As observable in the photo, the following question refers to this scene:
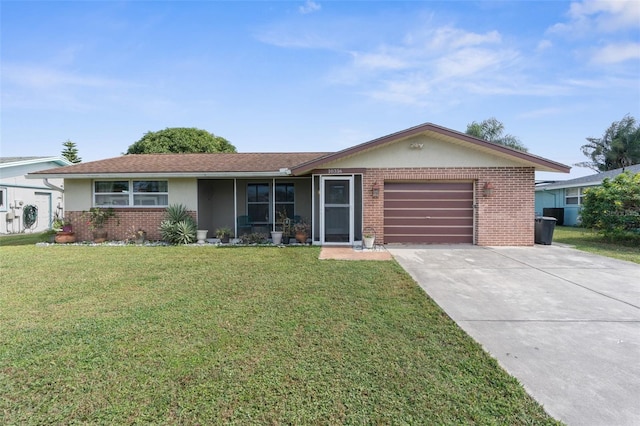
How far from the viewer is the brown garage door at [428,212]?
10625 millimetres

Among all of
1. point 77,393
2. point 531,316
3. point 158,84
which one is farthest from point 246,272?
point 158,84

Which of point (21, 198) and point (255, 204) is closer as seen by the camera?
point (255, 204)

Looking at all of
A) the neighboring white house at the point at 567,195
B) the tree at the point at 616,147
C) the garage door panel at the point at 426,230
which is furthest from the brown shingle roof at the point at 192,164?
the tree at the point at 616,147

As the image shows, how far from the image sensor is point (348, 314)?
14.1 ft

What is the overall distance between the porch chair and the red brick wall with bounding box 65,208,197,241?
191 cm

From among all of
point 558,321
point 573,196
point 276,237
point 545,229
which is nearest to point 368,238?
point 276,237

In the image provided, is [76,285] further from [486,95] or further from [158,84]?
[486,95]

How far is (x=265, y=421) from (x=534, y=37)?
14105mm

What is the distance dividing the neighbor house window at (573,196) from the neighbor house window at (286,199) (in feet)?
59.5

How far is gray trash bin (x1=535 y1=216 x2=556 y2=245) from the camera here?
34.2 feet

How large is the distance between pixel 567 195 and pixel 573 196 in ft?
2.40

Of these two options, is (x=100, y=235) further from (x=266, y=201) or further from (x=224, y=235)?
(x=266, y=201)

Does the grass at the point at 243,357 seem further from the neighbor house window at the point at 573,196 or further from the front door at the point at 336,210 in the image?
the neighbor house window at the point at 573,196

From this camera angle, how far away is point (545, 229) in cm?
1048
